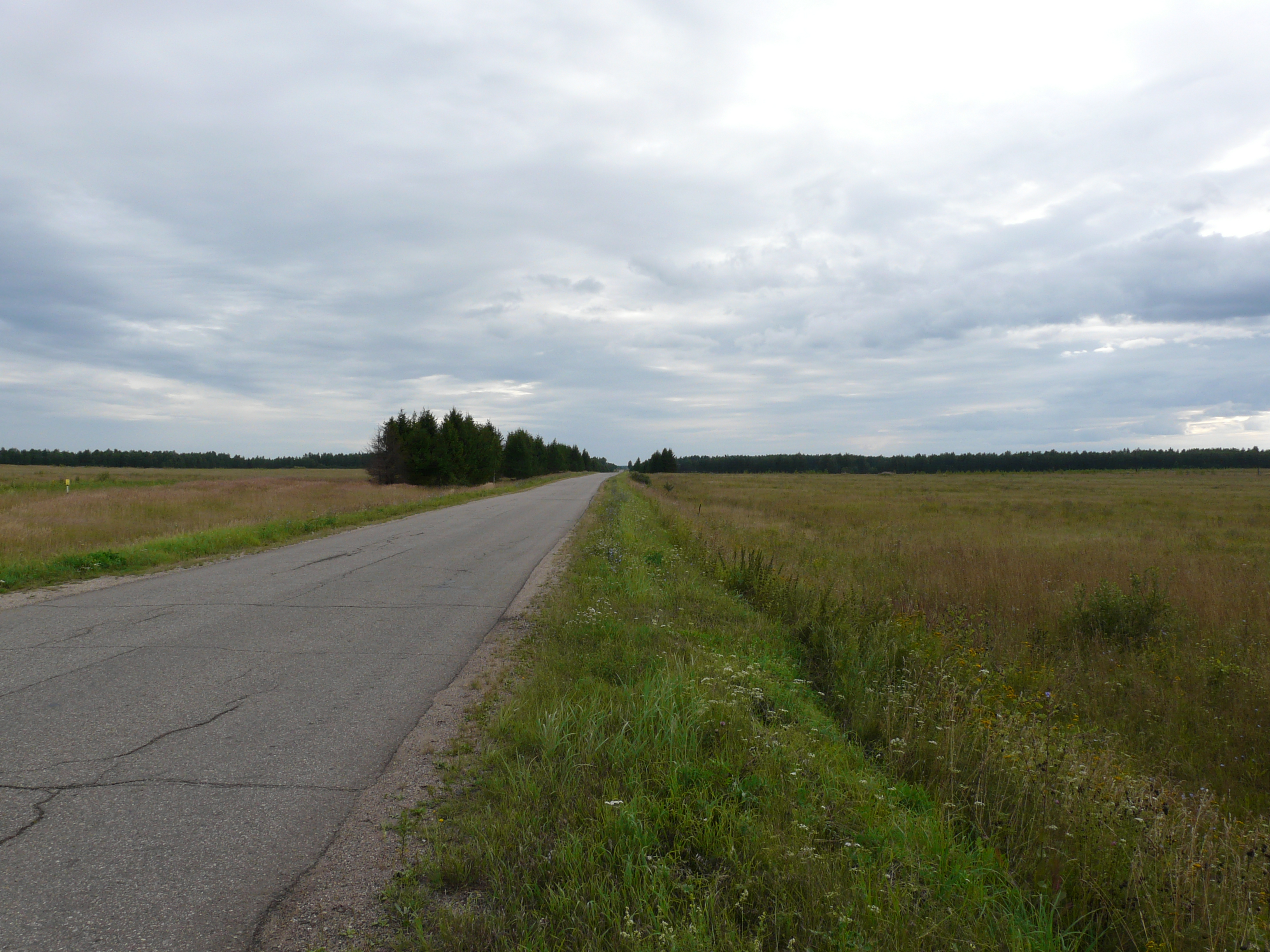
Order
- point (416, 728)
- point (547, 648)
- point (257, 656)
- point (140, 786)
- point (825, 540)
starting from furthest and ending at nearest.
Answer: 1. point (825, 540)
2. point (547, 648)
3. point (257, 656)
4. point (416, 728)
5. point (140, 786)

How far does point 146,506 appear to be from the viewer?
2436 centimetres

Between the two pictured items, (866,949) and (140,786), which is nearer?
A: (866,949)

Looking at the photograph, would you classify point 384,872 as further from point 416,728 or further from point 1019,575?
point 1019,575

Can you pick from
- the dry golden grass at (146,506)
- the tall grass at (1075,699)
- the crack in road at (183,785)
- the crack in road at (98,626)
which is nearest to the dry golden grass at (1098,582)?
the tall grass at (1075,699)

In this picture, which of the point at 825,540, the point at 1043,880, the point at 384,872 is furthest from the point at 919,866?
the point at 825,540

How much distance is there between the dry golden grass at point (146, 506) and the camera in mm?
14406

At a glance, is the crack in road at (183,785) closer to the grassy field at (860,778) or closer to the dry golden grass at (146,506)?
the grassy field at (860,778)

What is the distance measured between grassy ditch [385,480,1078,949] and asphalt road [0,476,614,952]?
2.43 ft

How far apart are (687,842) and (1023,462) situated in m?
158

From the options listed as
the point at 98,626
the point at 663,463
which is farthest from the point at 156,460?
the point at 98,626

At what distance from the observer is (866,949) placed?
2463mm

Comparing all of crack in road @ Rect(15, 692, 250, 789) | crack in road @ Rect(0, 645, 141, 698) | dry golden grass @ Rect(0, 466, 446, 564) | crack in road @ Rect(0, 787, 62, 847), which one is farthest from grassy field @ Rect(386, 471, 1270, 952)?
dry golden grass @ Rect(0, 466, 446, 564)

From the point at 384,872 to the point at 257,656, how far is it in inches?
159

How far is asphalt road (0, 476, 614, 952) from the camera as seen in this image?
2.71m
